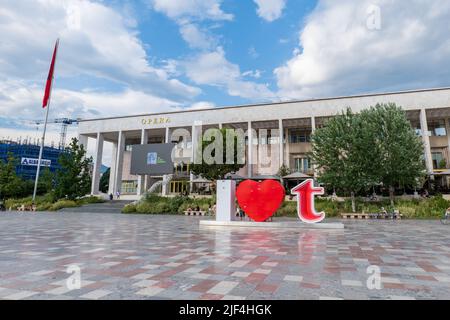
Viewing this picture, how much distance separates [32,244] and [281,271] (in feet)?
24.6

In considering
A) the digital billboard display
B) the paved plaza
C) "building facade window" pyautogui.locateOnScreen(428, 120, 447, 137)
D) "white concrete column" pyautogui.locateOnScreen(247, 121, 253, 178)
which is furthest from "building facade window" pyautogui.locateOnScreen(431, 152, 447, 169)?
the digital billboard display

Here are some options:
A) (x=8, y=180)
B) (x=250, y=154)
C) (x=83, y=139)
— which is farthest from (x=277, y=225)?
(x=83, y=139)

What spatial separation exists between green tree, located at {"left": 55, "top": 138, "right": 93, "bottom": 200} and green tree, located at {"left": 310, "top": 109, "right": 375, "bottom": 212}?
25108 mm

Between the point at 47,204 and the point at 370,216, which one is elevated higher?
the point at 47,204

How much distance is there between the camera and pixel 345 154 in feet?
71.5

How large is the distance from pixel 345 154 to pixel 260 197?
37.6ft

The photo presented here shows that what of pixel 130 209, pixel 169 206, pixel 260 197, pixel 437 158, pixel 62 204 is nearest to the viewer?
pixel 260 197

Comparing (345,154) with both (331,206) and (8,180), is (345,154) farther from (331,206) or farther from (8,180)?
(8,180)

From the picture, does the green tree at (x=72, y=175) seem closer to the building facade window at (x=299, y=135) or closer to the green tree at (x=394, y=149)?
the building facade window at (x=299, y=135)

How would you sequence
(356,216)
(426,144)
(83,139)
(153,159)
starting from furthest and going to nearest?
(83,139) → (153,159) → (426,144) → (356,216)

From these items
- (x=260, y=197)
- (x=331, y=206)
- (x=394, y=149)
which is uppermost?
(x=394, y=149)

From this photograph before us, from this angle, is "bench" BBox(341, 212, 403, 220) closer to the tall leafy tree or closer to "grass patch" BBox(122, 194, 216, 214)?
the tall leafy tree

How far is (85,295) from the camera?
364cm

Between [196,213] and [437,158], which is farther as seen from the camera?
[437,158]
